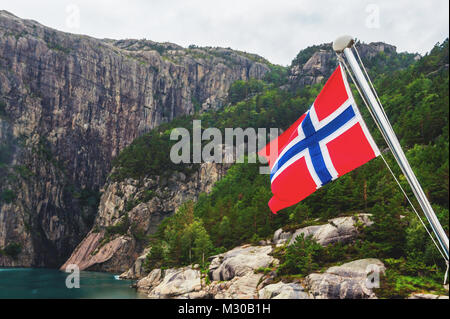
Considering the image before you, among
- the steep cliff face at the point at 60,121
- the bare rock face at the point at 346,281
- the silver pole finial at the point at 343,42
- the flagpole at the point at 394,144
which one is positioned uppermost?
the steep cliff face at the point at 60,121

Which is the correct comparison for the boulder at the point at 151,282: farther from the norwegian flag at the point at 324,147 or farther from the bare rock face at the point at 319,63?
the bare rock face at the point at 319,63

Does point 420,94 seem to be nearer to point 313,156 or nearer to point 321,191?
point 321,191

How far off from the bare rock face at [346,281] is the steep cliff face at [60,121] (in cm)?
6979

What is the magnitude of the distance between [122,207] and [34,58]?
46.5 meters

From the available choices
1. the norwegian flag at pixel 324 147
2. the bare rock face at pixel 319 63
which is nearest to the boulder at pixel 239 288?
the norwegian flag at pixel 324 147

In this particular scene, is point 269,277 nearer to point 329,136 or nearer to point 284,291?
point 284,291

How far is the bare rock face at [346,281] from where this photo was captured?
2216 centimetres

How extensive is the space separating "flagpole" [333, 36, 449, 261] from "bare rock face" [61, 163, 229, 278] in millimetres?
68584

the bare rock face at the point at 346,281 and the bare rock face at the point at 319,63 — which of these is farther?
the bare rock face at the point at 319,63

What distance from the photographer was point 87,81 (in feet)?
328

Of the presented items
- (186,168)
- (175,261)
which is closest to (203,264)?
(175,261)

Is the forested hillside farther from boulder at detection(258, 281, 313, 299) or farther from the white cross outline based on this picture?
the white cross outline

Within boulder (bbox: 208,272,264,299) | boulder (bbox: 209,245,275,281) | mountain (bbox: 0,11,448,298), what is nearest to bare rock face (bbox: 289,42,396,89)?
mountain (bbox: 0,11,448,298)

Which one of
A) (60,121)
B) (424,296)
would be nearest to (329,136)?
(424,296)
